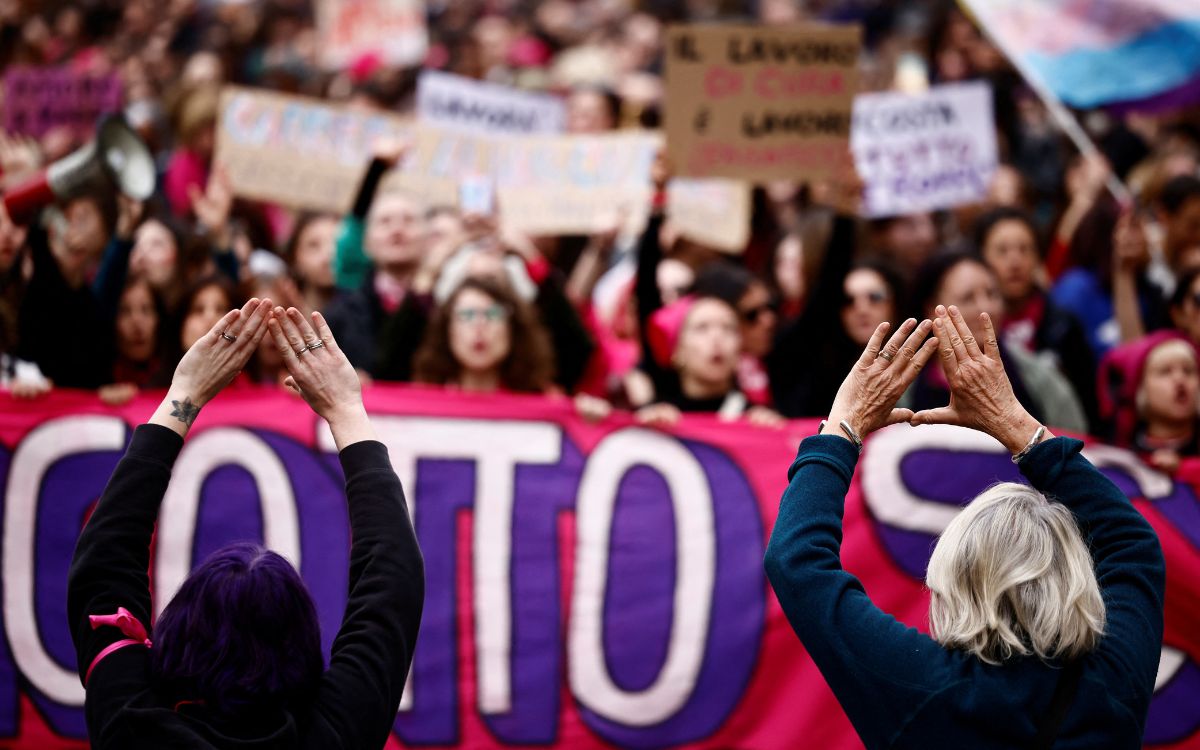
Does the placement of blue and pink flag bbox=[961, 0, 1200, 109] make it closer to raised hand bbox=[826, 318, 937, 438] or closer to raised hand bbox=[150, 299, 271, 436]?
raised hand bbox=[826, 318, 937, 438]

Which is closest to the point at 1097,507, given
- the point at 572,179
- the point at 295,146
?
the point at 572,179

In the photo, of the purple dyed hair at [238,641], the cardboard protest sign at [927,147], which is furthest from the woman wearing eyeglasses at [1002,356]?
the purple dyed hair at [238,641]

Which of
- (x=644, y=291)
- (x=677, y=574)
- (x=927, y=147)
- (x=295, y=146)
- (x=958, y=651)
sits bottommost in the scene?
(x=677, y=574)

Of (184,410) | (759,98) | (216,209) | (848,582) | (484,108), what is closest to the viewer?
(848,582)

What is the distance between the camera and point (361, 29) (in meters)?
8.37

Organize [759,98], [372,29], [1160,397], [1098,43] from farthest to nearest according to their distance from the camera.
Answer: [372,29], [1098,43], [759,98], [1160,397]

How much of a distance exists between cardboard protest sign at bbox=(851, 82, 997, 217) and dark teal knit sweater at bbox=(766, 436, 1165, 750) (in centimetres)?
455

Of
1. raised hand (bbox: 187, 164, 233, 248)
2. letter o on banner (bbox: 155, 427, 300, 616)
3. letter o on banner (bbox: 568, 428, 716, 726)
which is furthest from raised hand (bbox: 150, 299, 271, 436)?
raised hand (bbox: 187, 164, 233, 248)

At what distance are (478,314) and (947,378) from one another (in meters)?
2.56

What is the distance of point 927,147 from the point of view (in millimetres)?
6785

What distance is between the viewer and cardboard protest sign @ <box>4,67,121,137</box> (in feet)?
24.0

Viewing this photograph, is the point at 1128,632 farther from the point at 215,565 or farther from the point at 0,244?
the point at 0,244

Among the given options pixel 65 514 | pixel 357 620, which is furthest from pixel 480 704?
pixel 357 620

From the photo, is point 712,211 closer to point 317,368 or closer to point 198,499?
point 198,499
